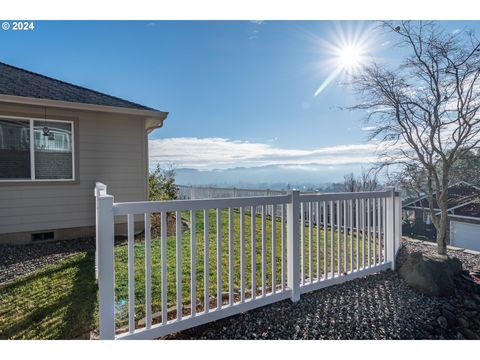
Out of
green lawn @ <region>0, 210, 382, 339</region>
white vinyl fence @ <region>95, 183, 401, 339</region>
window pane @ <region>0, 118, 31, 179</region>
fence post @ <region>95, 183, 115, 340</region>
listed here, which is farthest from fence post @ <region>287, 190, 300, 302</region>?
window pane @ <region>0, 118, 31, 179</region>

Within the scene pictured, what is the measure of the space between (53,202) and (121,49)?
10.0ft

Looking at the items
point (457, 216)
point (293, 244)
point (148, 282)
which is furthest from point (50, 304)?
point (457, 216)

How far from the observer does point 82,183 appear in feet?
16.1

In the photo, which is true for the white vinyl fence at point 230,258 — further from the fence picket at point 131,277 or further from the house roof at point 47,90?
the house roof at point 47,90

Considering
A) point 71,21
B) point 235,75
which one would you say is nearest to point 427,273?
point 235,75

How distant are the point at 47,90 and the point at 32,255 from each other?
2809 millimetres

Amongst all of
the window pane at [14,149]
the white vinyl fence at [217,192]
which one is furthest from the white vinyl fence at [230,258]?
the white vinyl fence at [217,192]

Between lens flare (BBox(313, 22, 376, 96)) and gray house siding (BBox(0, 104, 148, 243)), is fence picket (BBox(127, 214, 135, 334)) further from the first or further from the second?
gray house siding (BBox(0, 104, 148, 243))

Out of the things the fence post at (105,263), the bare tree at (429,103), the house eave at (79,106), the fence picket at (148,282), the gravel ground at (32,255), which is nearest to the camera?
the fence post at (105,263)

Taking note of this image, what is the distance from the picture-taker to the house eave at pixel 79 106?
13.5 ft

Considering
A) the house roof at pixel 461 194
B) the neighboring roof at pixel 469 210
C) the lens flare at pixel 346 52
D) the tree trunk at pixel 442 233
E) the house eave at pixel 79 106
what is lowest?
the tree trunk at pixel 442 233

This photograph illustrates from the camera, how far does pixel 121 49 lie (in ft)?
10.4

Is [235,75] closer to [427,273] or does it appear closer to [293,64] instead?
[293,64]

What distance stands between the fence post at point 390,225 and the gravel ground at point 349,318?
0.50m
